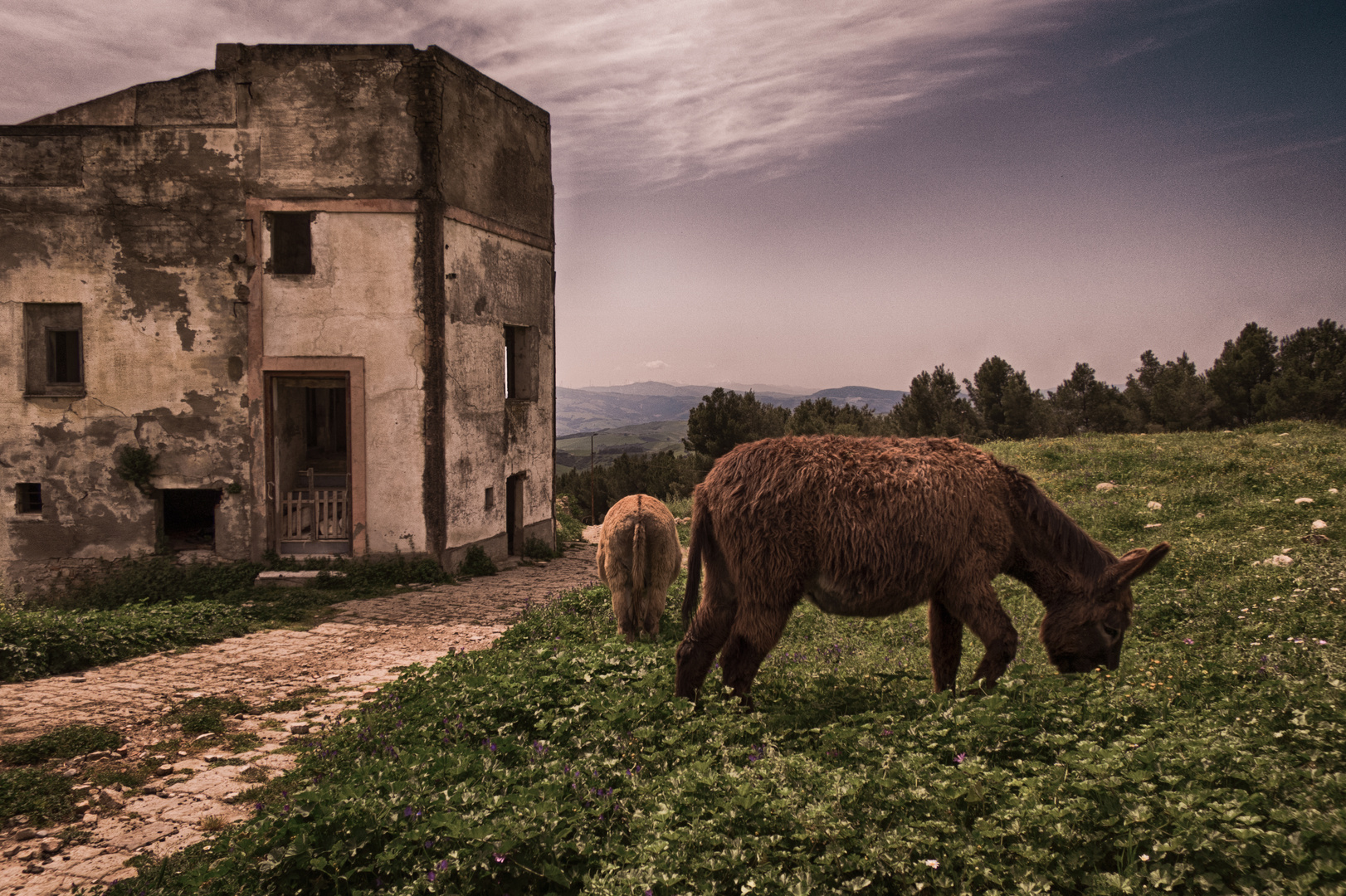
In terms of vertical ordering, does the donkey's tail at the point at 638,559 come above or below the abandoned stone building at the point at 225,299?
below

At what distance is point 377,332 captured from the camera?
13.2m

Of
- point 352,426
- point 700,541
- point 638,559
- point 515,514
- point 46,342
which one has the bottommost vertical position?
point 515,514

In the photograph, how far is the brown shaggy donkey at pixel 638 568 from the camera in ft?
27.6

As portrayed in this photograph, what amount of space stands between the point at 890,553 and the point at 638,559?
3.87 m

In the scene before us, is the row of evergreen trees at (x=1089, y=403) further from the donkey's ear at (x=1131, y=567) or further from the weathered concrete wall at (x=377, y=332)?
the donkey's ear at (x=1131, y=567)

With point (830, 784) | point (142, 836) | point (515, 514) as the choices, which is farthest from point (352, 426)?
point (830, 784)

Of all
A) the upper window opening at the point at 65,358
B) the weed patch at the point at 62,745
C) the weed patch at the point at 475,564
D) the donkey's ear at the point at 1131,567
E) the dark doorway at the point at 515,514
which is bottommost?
the weed patch at the point at 475,564

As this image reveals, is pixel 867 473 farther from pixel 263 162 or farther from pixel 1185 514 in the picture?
pixel 263 162

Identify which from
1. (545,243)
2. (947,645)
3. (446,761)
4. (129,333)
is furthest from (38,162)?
(947,645)

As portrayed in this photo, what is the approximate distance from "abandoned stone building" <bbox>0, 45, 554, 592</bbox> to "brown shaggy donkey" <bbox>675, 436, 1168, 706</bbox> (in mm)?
9293

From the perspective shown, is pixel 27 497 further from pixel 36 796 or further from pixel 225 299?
pixel 36 796

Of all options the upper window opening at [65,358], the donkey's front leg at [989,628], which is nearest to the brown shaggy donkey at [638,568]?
the donkey's front leg at [989,628]

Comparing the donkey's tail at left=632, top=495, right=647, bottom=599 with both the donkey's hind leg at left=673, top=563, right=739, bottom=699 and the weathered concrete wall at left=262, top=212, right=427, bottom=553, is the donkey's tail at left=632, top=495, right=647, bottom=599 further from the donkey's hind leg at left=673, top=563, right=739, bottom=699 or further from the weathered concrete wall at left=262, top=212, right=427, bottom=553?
the weathered concrete wall at left=262, top=212, right=427, bottom=553

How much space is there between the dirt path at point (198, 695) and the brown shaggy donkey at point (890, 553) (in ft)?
12.7
